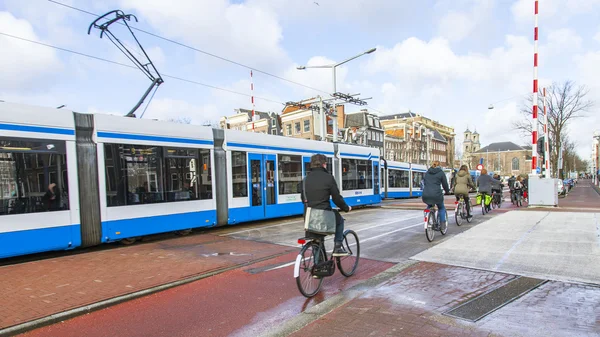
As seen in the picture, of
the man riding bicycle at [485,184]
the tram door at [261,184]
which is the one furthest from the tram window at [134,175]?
the man riding bicycle at [485,184]

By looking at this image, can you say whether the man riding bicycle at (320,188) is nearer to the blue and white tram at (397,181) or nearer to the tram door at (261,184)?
the tram door at (261,184)

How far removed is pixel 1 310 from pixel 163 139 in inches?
198

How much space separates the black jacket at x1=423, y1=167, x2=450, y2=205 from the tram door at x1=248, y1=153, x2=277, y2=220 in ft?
16.2

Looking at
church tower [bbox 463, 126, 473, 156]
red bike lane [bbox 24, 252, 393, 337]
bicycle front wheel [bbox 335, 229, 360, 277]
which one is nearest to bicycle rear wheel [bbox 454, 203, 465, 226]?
red bike lane [bbox 24, 252, 393, 337]

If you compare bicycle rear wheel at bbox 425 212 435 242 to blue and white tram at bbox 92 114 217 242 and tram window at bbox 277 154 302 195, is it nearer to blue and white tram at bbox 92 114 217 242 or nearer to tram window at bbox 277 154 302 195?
tram window at bbox 277 154 302 195

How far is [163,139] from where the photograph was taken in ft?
27.8

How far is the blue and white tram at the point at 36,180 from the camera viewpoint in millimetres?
6164

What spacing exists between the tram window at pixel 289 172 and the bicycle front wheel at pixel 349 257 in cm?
630

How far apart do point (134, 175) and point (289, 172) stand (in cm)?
518

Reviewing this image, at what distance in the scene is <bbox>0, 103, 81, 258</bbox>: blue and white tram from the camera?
20.2ft

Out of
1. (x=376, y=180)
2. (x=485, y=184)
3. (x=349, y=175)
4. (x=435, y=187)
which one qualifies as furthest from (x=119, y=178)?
(x=376, y=180)

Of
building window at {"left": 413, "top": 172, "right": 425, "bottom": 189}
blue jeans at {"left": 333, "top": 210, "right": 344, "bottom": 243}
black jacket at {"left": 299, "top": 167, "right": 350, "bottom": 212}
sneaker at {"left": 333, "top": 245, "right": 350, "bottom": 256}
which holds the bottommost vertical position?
building window at {"left": 413, "top": 172, "right": 425, "bottom": 189}

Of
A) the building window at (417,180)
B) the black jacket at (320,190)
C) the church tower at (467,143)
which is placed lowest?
the building window at (417,180)

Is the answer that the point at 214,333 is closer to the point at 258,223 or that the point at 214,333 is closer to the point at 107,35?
the point at 258,223
